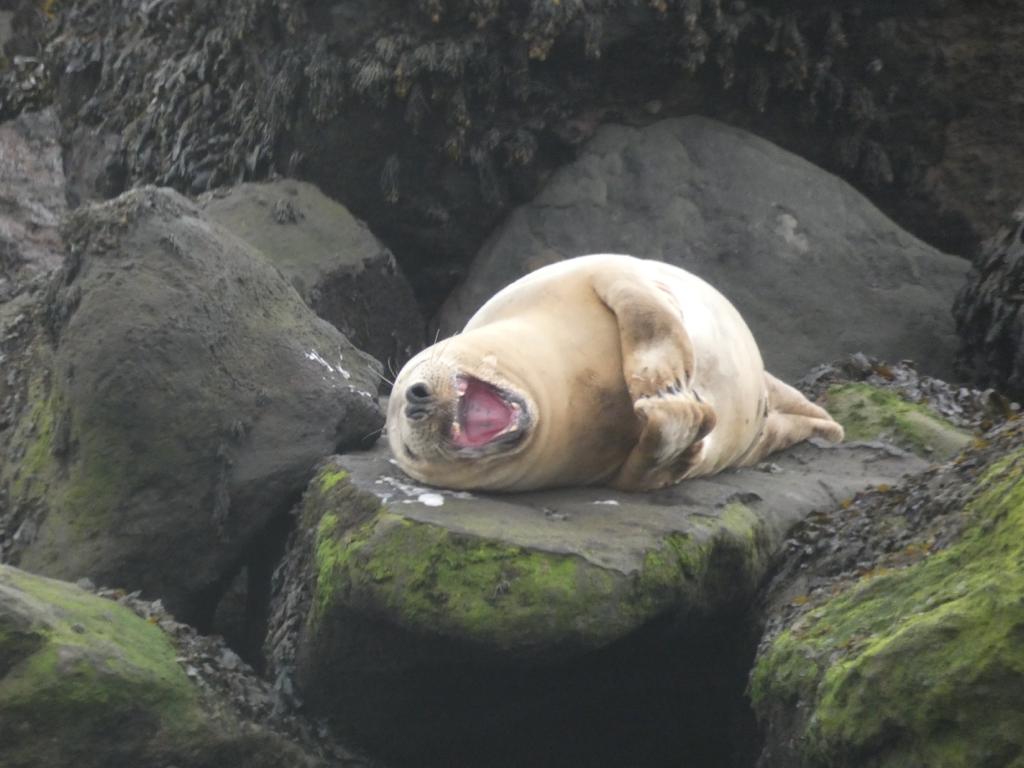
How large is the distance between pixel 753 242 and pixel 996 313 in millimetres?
1471

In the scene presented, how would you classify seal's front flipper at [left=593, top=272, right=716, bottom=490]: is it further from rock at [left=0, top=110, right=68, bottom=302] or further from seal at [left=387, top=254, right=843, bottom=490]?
rock at [left=0, top=110, right=68, bottom=302]

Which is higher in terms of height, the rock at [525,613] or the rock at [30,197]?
the rock at [30,197]

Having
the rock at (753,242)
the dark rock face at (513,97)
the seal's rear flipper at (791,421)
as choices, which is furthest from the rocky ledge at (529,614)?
the dark rock face at (513,97)

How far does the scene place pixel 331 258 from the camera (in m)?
8.13

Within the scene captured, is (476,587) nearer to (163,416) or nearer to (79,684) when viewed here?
(79,684)

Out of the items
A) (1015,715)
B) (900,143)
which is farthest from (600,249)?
(1015,715)

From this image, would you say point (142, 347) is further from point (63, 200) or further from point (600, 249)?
point (63, 200)

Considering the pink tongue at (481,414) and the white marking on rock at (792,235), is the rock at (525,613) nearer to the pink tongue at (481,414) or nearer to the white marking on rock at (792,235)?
the pink tongue at (481,414)

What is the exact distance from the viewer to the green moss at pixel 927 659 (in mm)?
3359

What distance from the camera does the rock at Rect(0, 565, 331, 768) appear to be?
4242 mm

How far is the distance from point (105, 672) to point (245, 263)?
231 centimetres

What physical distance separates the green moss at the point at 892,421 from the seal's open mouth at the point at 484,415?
2251mm

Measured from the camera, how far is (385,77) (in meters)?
8.21

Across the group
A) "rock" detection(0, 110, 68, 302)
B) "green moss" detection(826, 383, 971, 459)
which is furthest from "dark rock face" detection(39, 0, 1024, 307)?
"green moss" detection(826, 383, 971, 459)
